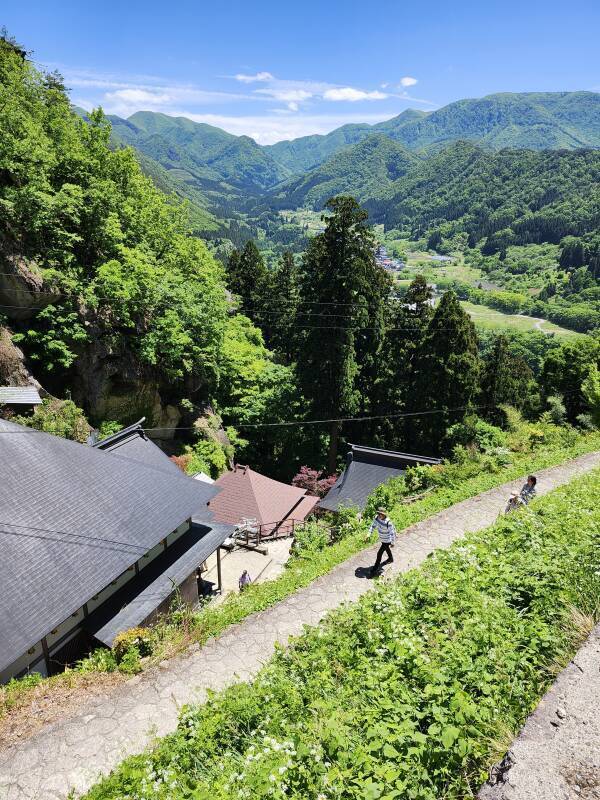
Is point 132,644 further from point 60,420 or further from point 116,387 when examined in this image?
point 116,387

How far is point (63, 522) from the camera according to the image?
415 inches

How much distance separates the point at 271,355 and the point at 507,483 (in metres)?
30.3

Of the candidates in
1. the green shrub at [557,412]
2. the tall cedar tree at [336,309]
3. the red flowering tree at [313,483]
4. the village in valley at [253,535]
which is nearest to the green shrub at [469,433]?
the village in valley at [253,535]

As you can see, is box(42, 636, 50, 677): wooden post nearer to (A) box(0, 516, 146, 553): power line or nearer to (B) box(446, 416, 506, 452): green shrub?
(A) box(0, 516, 146, 553): power line

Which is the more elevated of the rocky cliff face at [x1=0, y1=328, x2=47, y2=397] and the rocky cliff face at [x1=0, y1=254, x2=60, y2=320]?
the rocky cliff face at [x1=0, y1=254, x2=60, y2=320]

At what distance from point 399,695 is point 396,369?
2781 cm

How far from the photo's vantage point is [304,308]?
2688 centimetres

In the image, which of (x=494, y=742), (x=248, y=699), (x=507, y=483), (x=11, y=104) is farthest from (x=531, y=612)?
(x=11, y=104)

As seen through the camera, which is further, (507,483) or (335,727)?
(507,483)

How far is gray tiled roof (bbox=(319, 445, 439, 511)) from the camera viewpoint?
20.7 meters

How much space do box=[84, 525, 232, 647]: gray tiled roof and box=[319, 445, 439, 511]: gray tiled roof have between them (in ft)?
22.8

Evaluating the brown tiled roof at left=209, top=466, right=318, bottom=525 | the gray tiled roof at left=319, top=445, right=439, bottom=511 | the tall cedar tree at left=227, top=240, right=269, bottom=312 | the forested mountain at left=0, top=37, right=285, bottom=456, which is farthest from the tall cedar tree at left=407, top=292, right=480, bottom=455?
the tall cedar tree at left=227, top=240, right=269, bottom=312

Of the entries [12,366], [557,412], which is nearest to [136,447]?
[12,366]

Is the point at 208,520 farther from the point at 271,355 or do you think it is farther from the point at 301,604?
the point at 271,355
